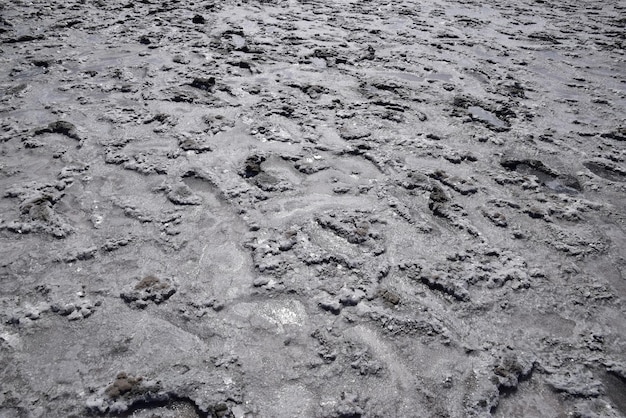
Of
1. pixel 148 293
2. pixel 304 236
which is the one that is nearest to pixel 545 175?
pixel 304 236

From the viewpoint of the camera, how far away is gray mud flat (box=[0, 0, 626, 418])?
1680 mm

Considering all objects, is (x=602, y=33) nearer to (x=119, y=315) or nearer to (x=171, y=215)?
(x=171, y=215)

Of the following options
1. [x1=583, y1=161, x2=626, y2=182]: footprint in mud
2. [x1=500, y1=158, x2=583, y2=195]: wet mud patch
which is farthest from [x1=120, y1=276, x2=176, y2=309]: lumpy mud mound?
[x1=583, y1=161, x2=626, y2=182]: footprint in mud

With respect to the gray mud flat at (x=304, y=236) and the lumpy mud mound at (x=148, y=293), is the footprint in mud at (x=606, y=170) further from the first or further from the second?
the lumpy mud mound at (x=148, y=293)

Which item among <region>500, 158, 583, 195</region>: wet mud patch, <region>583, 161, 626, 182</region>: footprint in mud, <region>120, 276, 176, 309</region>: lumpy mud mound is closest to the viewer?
<region>120, 276, 176, 309</region>: lumpy mud mound

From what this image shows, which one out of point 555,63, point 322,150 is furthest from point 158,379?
point 555,63

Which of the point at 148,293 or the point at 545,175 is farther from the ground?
the point at 545,175

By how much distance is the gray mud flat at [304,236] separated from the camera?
5.51ft

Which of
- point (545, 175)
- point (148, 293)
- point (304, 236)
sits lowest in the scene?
point (148, 293)

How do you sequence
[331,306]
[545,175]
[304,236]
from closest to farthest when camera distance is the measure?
[331,306] < [304,236] < [545,175]

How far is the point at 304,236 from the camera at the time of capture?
7.70 feet

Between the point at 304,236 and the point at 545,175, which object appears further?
the point at 545,175

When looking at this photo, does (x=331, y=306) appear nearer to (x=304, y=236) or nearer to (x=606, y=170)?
(x=304, y=236)

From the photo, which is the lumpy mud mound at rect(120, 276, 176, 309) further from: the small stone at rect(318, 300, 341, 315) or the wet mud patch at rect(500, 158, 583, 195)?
the wet mud patch at rect(500, 158, 583, 195)
